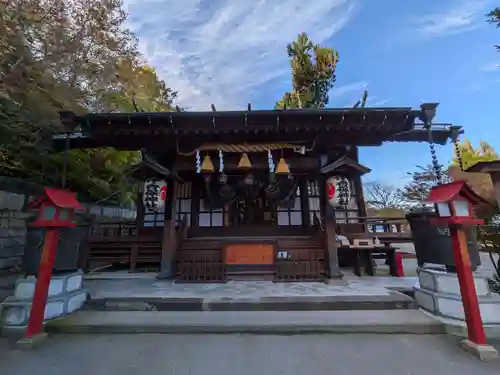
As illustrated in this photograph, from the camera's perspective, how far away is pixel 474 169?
4.76 meters

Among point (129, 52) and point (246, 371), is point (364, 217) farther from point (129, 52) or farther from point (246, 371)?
point (129, 52)

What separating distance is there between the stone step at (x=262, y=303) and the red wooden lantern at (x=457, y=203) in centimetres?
168

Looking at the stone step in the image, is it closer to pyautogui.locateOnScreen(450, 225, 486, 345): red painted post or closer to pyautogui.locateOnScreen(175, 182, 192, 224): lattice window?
pyautogui.locateOnScreen(450, 225, 486, 345): red painted post

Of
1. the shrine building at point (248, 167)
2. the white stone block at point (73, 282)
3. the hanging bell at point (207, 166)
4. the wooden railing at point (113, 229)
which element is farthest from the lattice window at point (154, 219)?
the white stone block at point (73, 282)

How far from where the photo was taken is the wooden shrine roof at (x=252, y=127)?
19.1ft

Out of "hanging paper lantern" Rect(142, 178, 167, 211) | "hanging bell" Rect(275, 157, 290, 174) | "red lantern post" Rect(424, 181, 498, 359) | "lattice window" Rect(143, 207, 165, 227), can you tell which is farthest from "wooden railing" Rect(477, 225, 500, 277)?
"lattice window" Rect(143, 207, 165, 227)

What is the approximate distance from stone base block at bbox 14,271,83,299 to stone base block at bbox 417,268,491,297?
5837 millimetres

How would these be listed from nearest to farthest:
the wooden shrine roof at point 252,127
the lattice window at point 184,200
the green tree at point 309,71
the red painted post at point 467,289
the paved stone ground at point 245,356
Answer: the paved stone ground at point 245,356
the red painted post at point 467,289
the wooden shrine roof at point 252,127
the lattice window at point 184,200
the green tree at point 309,71

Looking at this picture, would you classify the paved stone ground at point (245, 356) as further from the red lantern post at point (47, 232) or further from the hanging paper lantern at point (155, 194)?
the hanging paper lantern at point (155, 194)

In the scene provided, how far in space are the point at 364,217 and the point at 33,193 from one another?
35.6 feet

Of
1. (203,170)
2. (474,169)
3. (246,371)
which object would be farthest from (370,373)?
(203,170)

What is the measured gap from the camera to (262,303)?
430cm

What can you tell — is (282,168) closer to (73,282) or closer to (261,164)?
(261,164)

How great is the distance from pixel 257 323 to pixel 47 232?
3.34 metres
